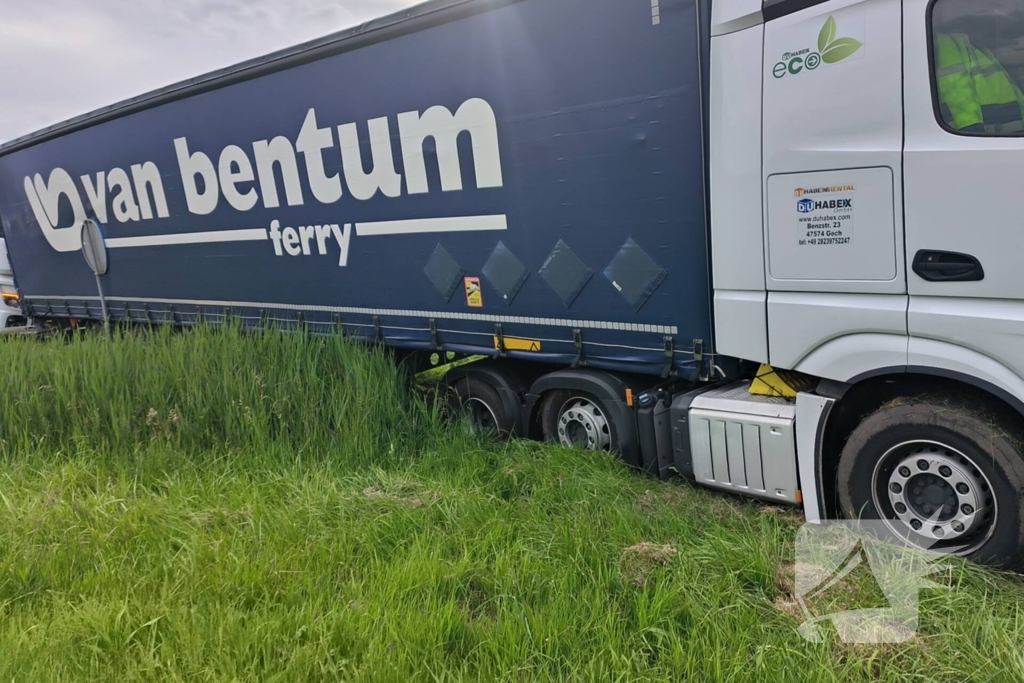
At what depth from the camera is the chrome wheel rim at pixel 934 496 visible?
3.27 metres

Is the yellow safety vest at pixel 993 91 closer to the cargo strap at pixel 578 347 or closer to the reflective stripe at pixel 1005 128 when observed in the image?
the reflective stripe at pixel 1005 128

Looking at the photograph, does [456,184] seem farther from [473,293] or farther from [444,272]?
[473,293]

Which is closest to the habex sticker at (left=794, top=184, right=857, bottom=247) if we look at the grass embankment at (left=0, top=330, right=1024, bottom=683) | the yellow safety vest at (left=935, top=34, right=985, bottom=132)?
the yellow safety vest at (left=935, top=34, right=985, bottom=132)

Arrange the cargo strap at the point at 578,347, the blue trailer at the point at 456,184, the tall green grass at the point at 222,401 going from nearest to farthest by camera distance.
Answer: the blue trailer at the point at 456,184 < the cargo strap at the point at 578,347 < the tall green grass at the point at 222,401

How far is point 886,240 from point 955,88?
0.72 m

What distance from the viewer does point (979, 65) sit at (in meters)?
3.09

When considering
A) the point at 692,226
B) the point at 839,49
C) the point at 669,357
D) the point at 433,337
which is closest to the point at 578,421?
the point at 669,357

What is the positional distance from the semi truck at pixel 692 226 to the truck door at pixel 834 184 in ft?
0.04

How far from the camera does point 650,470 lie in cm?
459

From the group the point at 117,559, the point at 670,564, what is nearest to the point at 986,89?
the point at 670,564

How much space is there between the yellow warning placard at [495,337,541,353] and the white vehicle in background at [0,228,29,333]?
403 inches

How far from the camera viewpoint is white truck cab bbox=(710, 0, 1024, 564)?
308cm

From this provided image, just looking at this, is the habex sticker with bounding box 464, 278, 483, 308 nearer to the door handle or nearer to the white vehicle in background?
the door handle

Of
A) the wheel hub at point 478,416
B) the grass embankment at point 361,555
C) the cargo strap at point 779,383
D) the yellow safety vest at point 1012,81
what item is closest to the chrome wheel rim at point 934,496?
the grass embankment at point 361,555
